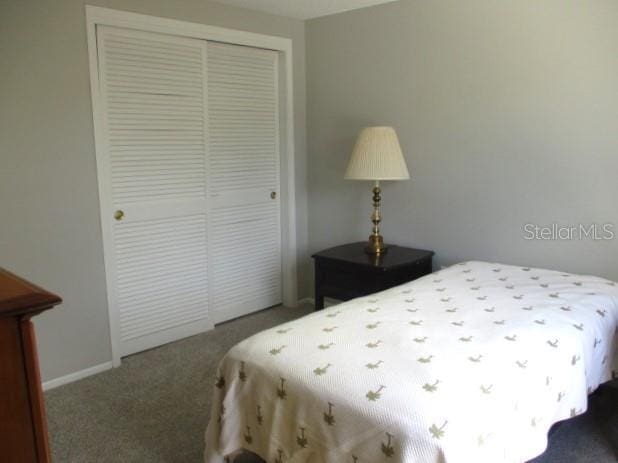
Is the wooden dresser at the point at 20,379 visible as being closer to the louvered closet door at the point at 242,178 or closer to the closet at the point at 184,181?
the closet at the point at 184,181

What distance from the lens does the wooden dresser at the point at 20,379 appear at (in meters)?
0.86

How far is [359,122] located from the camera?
3455 mm

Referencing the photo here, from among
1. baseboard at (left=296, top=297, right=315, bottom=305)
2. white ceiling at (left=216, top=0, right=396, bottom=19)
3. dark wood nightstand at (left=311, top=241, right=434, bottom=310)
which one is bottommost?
baseboard at (left=296, top=297, right=315, bottom=305)

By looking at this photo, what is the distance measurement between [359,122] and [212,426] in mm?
2251

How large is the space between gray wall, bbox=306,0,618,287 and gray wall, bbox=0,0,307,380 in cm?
Result: 122

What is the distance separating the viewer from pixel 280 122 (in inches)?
146

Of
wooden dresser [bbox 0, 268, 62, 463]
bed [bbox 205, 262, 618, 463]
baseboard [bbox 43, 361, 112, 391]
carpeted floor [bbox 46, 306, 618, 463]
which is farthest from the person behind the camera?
baseboard [bbox 43, 361, 112, 391]

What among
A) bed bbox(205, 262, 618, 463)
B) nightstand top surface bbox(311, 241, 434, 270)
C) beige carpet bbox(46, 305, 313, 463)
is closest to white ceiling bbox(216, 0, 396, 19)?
nightstand top surface bbox(311, 241, 434, 270)

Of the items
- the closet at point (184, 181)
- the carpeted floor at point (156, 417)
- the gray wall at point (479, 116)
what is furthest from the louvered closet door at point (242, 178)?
the carpeted floor at point (156, 417)

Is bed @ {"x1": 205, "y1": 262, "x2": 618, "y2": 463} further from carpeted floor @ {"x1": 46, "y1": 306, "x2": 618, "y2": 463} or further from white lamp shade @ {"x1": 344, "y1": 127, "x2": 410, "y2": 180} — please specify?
white lamp shade @ {"x1": 344, "y1": 127, "x2": 410, "y2": 180}

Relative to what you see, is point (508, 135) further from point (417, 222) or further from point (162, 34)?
point (162, 34)

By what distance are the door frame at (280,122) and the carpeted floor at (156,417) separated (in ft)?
0.92

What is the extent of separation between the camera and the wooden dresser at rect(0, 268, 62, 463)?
0.86 m

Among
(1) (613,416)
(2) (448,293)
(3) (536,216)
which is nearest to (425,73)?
(3) (536,216)
